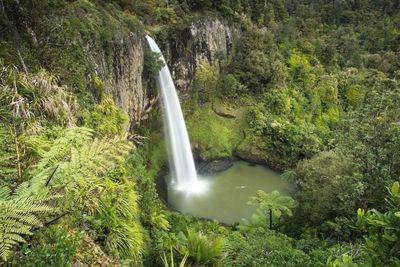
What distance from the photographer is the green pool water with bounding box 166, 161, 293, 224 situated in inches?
692

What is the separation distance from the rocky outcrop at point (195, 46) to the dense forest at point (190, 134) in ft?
0.38

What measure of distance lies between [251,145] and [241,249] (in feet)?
50.2

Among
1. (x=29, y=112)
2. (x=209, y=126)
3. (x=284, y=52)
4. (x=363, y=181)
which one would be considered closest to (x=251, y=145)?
(x=209, y=126)

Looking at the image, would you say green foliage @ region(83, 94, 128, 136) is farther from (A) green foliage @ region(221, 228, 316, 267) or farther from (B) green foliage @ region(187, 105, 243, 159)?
A: (B) green foliage @ region(187, 105, 243, 159)

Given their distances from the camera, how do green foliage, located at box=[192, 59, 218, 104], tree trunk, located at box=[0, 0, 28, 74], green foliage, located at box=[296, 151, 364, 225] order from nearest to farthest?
1. tree trunk, located at box=[0, 0, 28, 74]
2. green foliage, located at box=[296, 151, 364, 225]
3. green foliage, located at box=[192, 59, 218, 104]

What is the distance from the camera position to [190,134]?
75.3ft

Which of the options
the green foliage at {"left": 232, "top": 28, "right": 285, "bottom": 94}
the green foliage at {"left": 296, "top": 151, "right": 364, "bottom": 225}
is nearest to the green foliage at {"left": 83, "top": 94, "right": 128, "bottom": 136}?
the green foliage at {"left": 296, "top": 151, "right": 364, "bottom": 225}

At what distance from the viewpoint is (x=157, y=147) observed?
69.2 ft

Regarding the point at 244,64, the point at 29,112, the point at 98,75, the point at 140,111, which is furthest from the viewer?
the point at 244,64

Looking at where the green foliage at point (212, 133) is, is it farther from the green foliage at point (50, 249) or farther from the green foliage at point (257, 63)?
the green foliage at point (50, 249)

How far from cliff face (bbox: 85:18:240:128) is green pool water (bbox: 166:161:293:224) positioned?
199 inches

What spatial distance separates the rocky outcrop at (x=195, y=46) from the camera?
72.7 feet

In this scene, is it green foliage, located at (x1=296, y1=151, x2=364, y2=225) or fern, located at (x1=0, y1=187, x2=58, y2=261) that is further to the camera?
green foliage, located at (x1=296, y1=151, x2=364, y2=225)

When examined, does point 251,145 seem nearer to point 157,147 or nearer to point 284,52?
point 157,147
